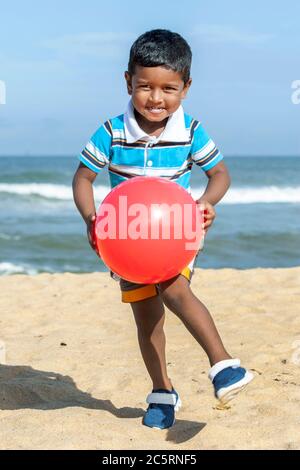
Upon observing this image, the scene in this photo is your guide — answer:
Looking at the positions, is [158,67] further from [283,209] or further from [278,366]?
[283,209]

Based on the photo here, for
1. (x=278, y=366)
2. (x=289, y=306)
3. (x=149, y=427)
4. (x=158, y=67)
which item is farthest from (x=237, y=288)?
(x=158, y=67)

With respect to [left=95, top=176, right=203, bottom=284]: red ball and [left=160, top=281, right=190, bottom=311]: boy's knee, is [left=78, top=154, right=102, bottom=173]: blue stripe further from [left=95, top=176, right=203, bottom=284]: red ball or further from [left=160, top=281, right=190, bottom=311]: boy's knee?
[left=160, top=281, right=190, bottom=311]: boy's knee

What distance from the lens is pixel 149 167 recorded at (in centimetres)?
358

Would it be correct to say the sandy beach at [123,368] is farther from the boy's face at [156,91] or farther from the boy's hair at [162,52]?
the boy's hair at [162,52]

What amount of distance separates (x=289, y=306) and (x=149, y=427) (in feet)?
10.1

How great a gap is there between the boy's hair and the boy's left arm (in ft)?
1.59

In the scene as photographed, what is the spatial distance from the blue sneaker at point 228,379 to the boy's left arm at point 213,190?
0.63 metres

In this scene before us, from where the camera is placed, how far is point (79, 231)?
14891 millimetres

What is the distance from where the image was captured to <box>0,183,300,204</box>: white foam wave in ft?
78.5

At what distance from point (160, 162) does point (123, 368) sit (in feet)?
5.91

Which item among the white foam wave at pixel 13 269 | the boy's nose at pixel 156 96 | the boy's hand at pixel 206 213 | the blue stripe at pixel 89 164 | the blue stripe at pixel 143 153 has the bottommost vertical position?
the white foam wave at pixel 13 269

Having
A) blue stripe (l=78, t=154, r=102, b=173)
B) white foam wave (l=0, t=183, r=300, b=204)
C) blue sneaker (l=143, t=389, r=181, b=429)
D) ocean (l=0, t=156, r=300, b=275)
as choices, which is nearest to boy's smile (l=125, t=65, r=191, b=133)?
→ blue stripe (l=78, t=154, r=102, b=173)

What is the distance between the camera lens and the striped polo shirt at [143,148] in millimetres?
3572

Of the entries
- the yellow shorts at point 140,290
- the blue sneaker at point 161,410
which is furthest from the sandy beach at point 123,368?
the yellow shorts at point 140,290
